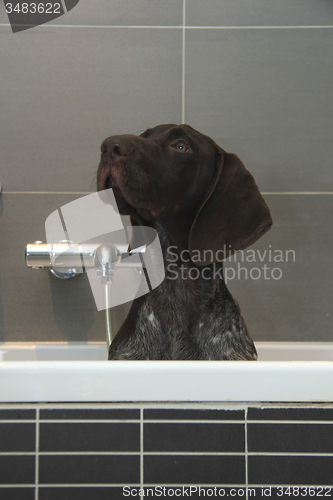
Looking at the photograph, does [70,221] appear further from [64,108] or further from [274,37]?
[274,37]

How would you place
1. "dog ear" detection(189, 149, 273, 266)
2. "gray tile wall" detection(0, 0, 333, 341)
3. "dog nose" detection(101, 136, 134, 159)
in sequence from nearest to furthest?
"dog nose" detection(101, 136, 134, 159), "dog ear" detection(189, 149, 273, 266), "gray tile wall" detection(0, 0, 333, 341)

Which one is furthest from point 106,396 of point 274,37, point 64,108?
point 274,37

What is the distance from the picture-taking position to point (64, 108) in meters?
1.88
